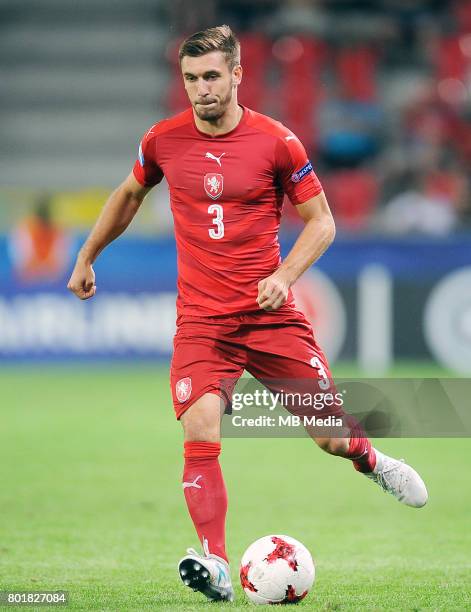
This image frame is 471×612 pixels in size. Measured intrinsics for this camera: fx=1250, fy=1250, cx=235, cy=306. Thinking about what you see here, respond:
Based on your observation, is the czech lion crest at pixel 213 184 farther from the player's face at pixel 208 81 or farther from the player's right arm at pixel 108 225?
the player's right arm at pixel 108 225

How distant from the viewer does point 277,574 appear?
15.8ft

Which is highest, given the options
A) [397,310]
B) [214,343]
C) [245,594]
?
[214,343]

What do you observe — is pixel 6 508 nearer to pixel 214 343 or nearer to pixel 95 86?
pixel 214 343

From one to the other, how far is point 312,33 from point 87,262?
577 inches

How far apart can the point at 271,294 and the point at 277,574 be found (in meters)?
1.09

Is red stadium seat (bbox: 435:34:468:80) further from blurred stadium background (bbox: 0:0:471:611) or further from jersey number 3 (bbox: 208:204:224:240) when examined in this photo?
jersey number 3 (bbox: 208:204:224:240)

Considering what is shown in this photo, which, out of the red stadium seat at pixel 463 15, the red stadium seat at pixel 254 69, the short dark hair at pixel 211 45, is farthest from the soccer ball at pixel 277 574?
the red stadium seat at pixel 463 15

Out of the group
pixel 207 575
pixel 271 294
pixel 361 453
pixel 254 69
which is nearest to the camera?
pixel 207 575

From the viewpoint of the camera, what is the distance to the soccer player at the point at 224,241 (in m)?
5.08

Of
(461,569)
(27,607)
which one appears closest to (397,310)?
(461,569)

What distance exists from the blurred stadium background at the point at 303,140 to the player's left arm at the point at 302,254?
26.4 feet

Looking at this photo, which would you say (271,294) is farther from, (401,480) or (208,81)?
(401,480)

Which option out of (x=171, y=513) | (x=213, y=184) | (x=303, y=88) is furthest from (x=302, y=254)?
(x=303, y=88)

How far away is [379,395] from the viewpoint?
5.96 metres
